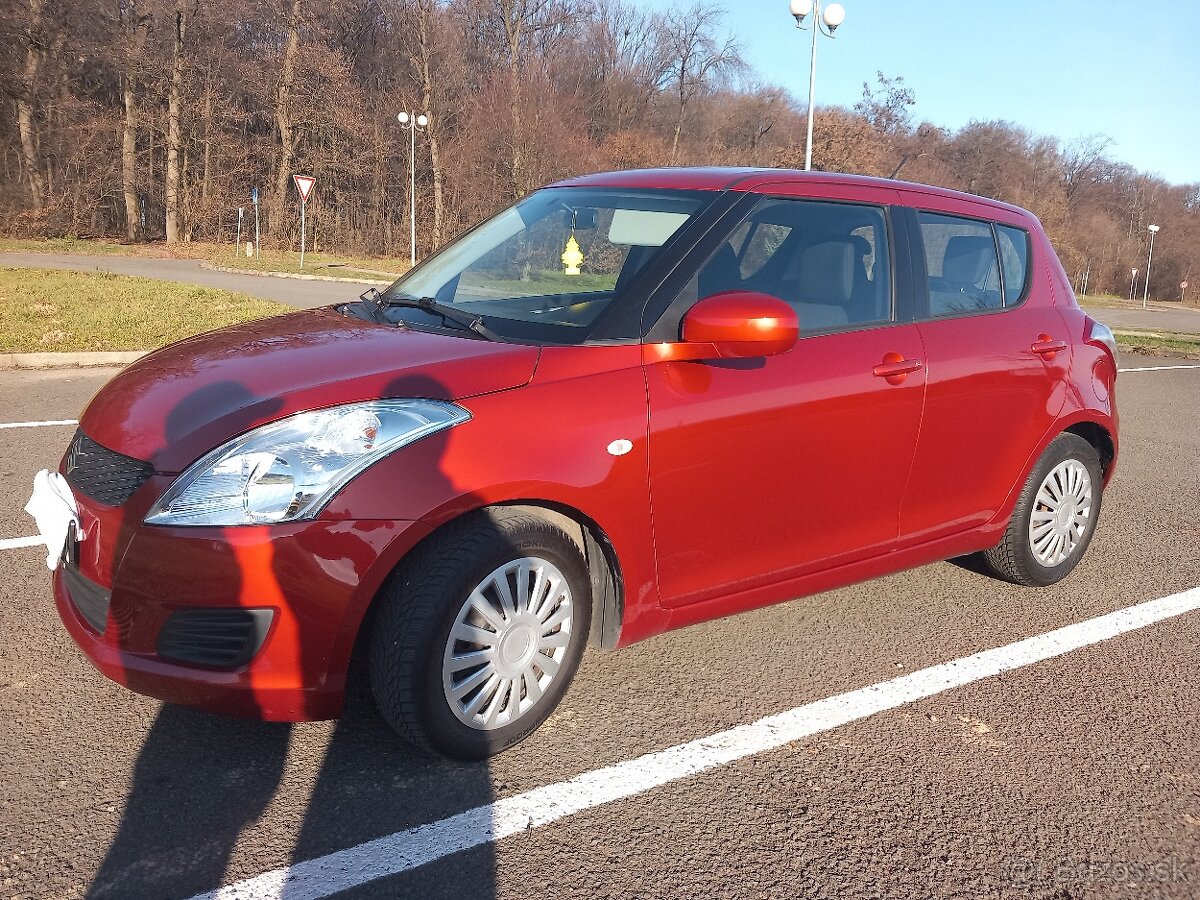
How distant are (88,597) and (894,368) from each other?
2.76 meters

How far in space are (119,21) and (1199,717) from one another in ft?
144

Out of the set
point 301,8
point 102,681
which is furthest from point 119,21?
Result: point 102,681

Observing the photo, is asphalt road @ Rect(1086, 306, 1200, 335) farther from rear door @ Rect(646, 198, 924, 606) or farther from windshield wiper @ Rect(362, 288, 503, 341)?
windshield wiper @ Rect(362, 288, 503, 341)

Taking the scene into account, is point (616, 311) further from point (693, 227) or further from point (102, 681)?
point (102, 681)

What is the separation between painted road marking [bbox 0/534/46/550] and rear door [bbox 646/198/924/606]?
10.4 feet

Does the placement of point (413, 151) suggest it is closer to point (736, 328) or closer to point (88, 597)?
point (736, 328)

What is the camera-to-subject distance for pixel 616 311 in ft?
10.3

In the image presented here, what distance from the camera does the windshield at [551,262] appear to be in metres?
3.25

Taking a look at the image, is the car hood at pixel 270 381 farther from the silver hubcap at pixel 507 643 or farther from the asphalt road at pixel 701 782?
the asphalt road at pixel 701 782

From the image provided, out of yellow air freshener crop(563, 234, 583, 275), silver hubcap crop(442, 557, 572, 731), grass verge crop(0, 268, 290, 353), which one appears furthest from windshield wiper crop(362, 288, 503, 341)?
grass verge crop(0, 268, 290, 353)

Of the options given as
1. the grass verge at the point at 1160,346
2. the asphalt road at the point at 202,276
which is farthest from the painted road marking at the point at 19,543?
the grass verge at the point at 1160,346

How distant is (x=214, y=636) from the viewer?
2588mm

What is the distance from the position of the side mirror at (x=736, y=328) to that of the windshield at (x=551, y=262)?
281 millimetres

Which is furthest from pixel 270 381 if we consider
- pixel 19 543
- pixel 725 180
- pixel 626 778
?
pixel 19 543
